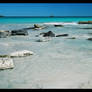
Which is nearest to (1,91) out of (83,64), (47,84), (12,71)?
(47,84)

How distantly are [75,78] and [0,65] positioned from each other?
1.61 metres

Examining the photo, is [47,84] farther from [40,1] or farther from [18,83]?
[40,1]

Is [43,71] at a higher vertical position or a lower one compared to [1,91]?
lower

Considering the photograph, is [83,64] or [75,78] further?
[83,64]

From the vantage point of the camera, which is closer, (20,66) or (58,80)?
(58,80)

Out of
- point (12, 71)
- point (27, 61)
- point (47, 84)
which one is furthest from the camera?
point (27, 61)

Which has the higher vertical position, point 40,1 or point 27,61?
point 40,1

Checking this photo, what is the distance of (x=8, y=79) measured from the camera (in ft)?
11.1

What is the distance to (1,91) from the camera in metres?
1.69

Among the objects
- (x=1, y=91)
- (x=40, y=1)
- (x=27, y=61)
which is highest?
(x=40, y=1)

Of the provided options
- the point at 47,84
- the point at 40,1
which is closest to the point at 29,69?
the point at 47,84

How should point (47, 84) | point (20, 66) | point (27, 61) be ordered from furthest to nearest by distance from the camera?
point (27, 61) → point (20, 66) → point (47, 84)

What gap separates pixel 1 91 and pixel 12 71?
223 cm

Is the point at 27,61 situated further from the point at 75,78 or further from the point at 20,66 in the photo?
the point at 75,78
